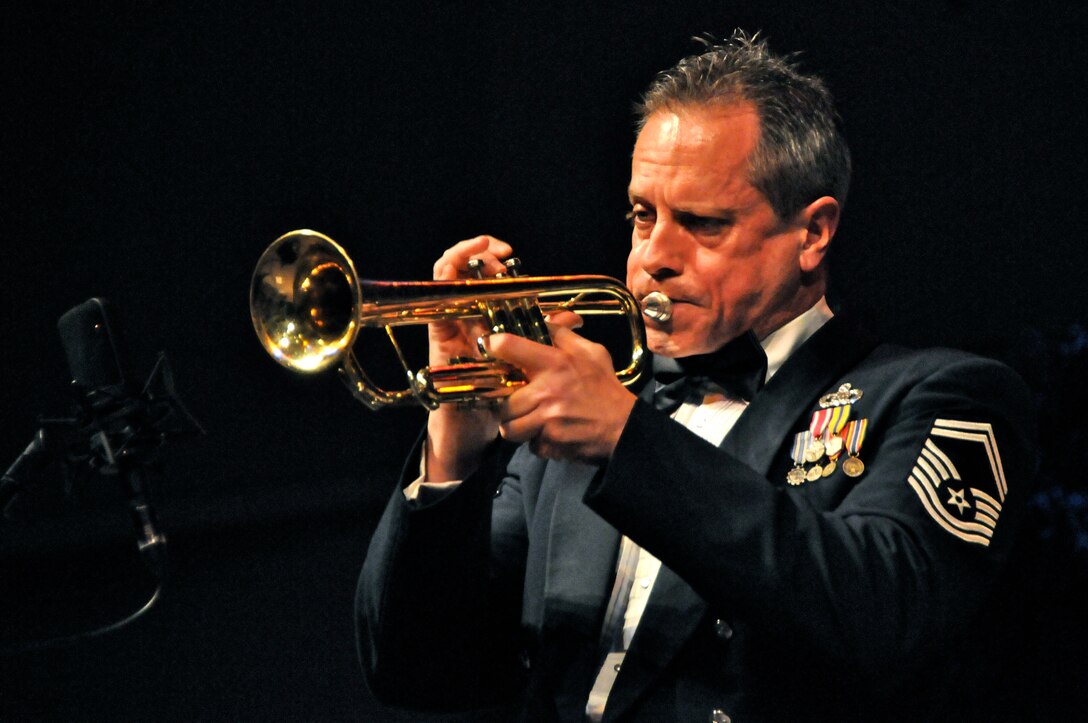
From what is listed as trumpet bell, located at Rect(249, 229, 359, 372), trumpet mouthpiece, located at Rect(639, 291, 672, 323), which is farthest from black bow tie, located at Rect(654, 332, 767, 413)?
trumpet bell, located at Rect(249, 229, 359, 372)

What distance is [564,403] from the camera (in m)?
1.55

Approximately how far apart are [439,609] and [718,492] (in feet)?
1.91

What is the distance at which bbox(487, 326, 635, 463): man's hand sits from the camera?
1559mm

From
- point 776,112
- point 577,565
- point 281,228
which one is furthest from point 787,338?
point 281,228

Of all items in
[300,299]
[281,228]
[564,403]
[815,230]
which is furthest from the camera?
[281,228]

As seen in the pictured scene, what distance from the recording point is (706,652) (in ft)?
5.75

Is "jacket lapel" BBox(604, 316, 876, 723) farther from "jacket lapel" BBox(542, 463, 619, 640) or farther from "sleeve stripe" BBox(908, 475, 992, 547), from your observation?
"sleeve stripe" BBox(908, 475, 992, 547)

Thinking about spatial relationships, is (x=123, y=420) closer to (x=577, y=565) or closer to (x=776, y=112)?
(x=577, y=565)

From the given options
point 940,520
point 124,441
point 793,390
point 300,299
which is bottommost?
point 940,520

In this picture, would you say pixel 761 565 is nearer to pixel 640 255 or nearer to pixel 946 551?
pixel 946 551

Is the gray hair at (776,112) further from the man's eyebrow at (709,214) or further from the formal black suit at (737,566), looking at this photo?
the formal black suit at (737,566)

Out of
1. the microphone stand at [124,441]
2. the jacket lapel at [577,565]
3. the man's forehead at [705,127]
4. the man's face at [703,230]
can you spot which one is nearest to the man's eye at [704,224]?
the man's face at [703,230]

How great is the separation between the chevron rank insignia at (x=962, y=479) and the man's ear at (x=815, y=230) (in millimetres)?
400

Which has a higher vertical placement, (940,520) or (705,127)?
(705,127)
